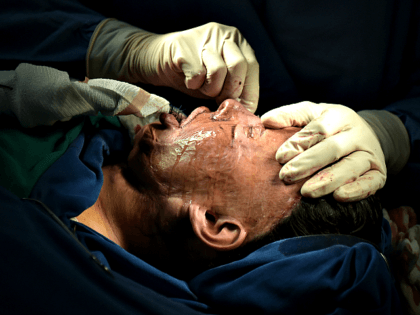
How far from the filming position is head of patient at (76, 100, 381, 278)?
115 centimetres

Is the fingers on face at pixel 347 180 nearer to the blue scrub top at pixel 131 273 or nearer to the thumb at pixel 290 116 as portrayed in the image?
the blue scrub top at pixel 131 273

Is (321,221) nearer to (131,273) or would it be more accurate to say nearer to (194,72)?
(131,273)

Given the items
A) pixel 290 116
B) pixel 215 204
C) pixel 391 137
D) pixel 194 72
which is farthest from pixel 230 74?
pixel 391 137

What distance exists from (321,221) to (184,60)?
0.88 metres

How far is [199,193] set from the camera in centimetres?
118

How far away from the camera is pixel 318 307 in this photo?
101 centimetres

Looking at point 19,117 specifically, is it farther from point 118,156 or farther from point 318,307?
point 318,307

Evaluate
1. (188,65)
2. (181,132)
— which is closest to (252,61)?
(188,65)

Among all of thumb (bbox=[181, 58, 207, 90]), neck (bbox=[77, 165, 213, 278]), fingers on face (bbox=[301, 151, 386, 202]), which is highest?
thumb (bbox=[181, 58, 207, 90])

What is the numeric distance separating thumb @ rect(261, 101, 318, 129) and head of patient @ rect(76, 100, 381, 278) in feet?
0.23

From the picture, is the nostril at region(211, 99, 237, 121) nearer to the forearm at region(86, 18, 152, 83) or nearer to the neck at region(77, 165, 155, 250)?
the neck at region(77, 165, 155, 250)

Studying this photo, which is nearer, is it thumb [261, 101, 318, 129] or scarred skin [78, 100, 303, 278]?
scarred skin [78, 100, 303, 278]

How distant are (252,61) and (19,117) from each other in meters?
1.03

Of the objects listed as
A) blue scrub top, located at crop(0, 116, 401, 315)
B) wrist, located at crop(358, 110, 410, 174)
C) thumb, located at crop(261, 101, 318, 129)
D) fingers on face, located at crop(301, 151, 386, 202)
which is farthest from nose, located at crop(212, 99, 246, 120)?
wrist, located at crop(358, 110, 410, 174)
